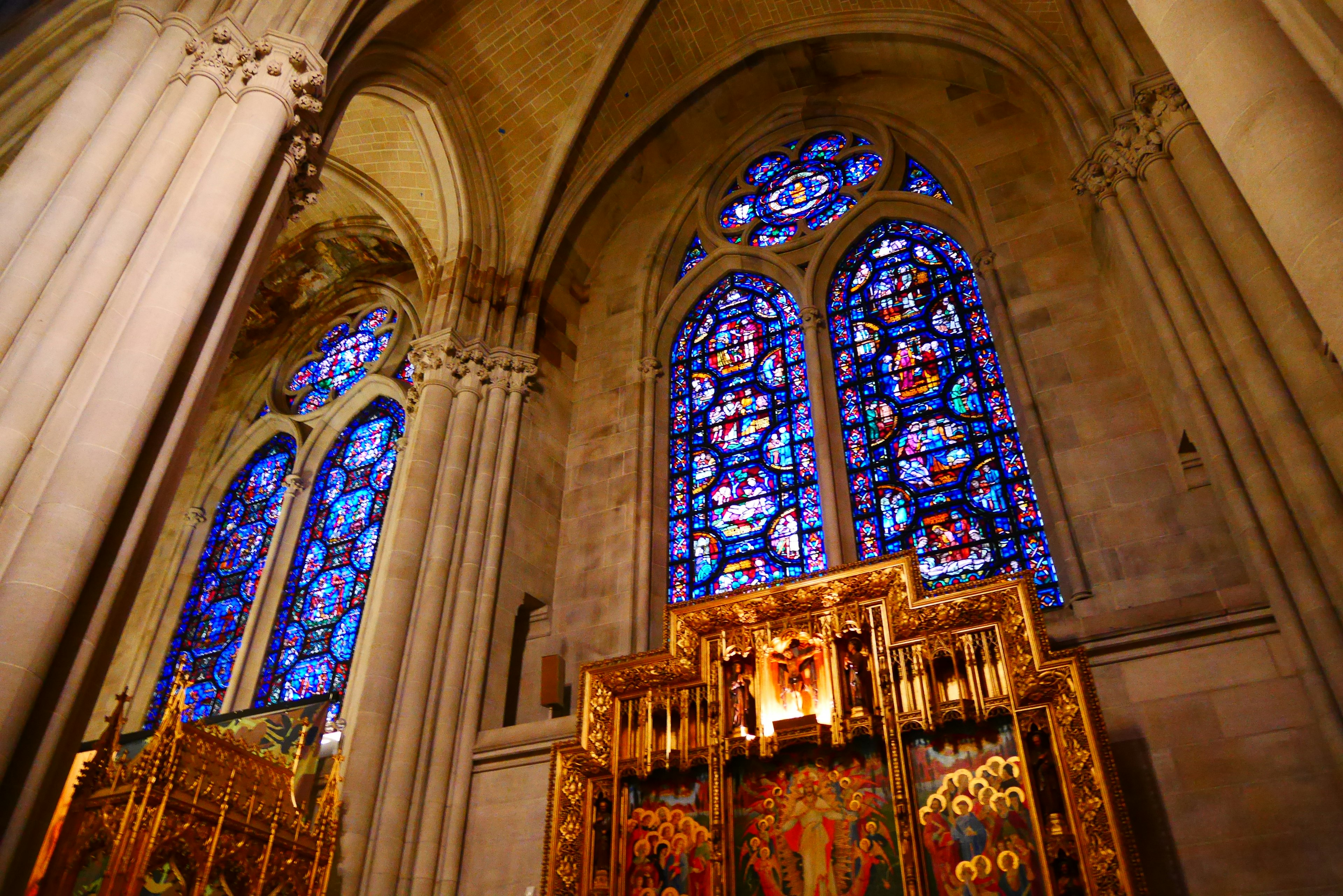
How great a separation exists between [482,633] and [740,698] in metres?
3.17

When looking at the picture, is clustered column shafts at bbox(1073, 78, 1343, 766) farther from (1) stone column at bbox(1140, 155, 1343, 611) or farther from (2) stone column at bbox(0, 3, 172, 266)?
(2) stone column at bbox(0, 3, 172, 266)

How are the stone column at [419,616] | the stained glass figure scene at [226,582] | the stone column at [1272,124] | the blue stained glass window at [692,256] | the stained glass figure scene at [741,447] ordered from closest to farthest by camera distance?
the stone column at [1272,124]
the stone column at [419,616]
the stained glass figure scene at [741,447]
the stained glass figure scene at [226,582]
the blue stained glass window at [692,256]

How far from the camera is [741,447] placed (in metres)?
10.9

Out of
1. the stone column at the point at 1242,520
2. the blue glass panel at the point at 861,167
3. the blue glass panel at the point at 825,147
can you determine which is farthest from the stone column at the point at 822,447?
the stone column at the point at 1242,520

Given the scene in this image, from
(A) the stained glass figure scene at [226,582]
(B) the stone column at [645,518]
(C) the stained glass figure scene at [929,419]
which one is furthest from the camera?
(A) the stained glass figure scene at [226,582]

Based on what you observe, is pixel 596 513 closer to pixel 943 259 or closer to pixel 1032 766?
pixel 943 259

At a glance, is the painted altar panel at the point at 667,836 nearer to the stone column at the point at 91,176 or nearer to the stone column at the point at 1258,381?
the stone column at the point at 1258,381

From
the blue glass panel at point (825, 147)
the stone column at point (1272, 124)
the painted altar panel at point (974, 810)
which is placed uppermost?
the blue glass panel at point (825, 147)

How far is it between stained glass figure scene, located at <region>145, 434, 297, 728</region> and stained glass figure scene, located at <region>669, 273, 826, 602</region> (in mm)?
5861

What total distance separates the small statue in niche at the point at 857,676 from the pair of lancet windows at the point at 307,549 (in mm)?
5973

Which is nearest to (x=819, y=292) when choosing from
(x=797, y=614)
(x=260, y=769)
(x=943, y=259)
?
(x=943, y=259)

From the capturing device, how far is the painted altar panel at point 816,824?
21.4ft

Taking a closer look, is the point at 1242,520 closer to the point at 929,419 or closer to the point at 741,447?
the point at 929,419

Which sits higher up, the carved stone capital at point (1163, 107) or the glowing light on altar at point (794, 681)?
the carved stone capital at point (1163, 107)
